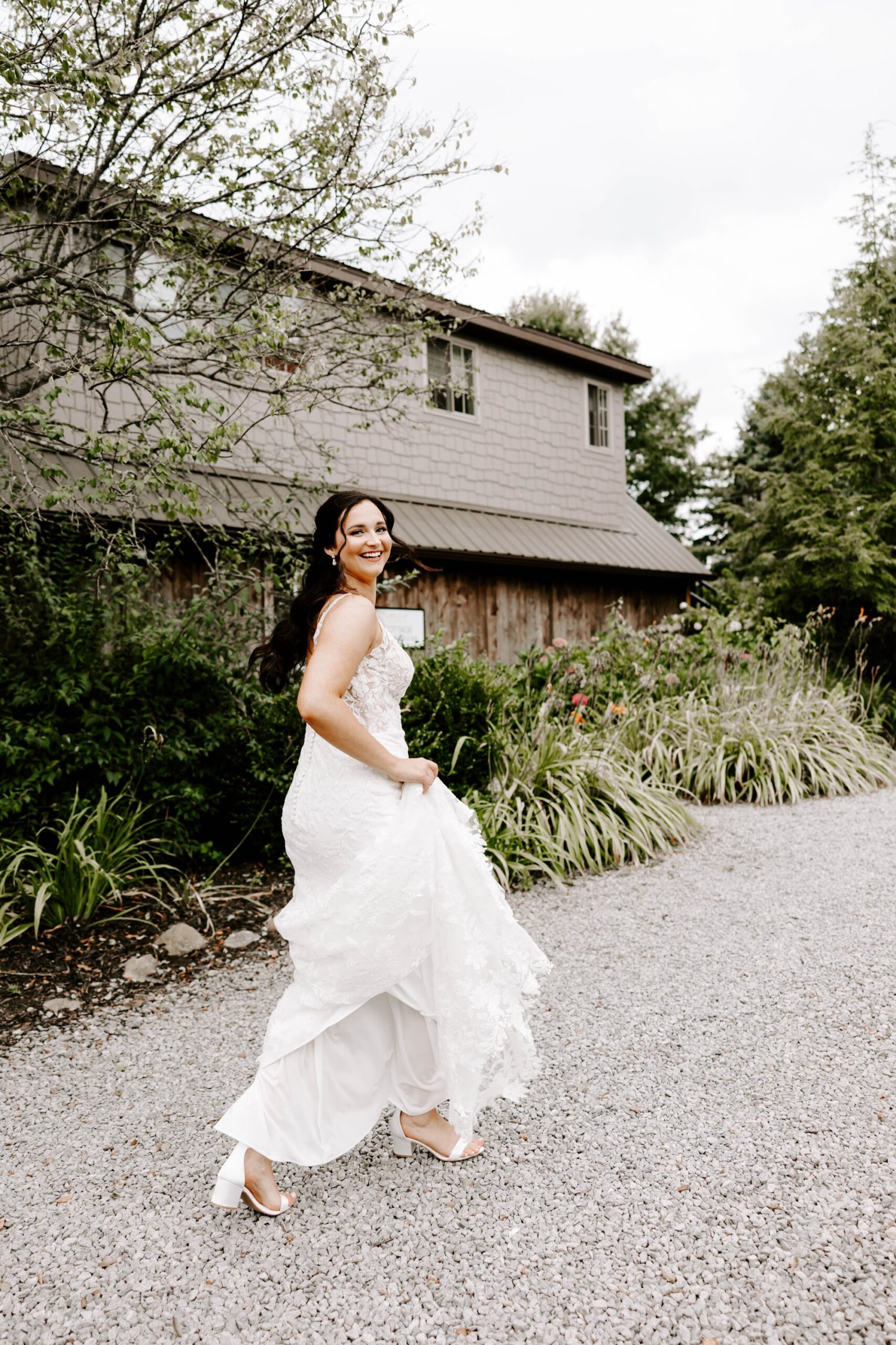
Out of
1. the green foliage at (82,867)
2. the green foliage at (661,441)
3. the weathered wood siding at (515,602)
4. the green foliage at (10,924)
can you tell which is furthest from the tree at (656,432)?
the green foliage at (10,924)

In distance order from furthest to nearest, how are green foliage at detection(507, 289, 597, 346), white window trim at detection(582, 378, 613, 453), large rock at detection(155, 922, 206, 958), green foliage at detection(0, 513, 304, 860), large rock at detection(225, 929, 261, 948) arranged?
green foliage at detection(507, 289, 597, 346)
white window trim at detection(582, 378, 613, 453)
green foliage at detection(0, 513, 304, 860)
large rock at detection(225, 929, 261, 948)
large rock at detection(155, 922, 206, 958)

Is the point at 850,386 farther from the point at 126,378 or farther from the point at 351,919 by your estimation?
the point at 351,919

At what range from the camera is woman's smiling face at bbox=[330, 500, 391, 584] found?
2.38m

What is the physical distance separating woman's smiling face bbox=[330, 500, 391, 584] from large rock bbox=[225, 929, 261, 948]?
9.05ft

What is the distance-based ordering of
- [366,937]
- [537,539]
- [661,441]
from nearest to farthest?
[366,937] → [537,539] → [661,441]

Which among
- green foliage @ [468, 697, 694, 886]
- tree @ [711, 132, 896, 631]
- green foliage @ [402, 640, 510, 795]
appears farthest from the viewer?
tree @ [711, 132, 896, 631]

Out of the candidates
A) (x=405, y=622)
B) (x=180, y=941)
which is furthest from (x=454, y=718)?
(x=405, y=622)

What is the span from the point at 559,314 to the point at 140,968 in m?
28.9

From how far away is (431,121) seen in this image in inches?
202

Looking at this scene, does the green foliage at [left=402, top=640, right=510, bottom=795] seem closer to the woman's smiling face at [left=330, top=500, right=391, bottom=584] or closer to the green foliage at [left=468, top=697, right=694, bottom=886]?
the green foliage at [left=468, top=697, right=694, bottom=886]

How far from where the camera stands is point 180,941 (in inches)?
169

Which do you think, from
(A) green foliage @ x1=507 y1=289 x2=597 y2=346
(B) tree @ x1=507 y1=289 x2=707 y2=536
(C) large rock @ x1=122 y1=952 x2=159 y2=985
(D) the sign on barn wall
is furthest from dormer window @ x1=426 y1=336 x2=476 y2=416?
(B) tree @ x1=507 y1=289 x2=707 y2=536

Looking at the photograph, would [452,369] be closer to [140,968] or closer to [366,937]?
[140,968]

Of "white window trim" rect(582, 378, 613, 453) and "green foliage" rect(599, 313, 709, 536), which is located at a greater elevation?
"green foliage" rect(599, 313, 709, 536)
